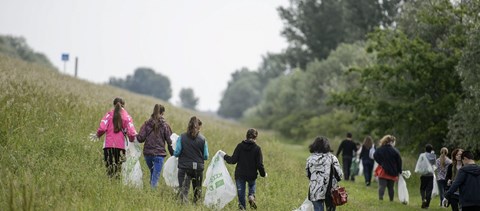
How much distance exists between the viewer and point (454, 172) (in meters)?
14.1

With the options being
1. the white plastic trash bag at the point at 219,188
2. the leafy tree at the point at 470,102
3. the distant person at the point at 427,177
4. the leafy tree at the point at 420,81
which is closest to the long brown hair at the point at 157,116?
the white plastic trash bag at the point at 219,188

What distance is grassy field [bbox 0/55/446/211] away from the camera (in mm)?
9984

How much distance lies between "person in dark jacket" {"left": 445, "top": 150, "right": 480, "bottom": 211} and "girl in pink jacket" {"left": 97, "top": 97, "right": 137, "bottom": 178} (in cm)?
639

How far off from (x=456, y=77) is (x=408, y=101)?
7.97 ft

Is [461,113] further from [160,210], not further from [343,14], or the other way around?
[343,14]

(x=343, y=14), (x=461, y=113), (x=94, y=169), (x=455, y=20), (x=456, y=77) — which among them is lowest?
(x=94, y=169)

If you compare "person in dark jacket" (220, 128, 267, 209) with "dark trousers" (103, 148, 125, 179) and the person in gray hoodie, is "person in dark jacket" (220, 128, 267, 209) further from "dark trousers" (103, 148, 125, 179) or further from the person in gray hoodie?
the person in gray hoodie

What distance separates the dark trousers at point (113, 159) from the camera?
12.4 metres

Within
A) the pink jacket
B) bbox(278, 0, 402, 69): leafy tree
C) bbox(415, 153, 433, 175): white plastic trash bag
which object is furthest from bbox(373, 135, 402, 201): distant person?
bbox(278, 0, 402, 69): leafy tree

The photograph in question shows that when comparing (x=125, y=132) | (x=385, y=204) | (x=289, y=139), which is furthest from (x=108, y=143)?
(x=289, y=139)

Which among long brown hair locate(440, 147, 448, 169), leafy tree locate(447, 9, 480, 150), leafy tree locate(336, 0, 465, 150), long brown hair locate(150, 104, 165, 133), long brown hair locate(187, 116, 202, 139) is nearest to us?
long brown hair locate(187, 116, 202, 139)

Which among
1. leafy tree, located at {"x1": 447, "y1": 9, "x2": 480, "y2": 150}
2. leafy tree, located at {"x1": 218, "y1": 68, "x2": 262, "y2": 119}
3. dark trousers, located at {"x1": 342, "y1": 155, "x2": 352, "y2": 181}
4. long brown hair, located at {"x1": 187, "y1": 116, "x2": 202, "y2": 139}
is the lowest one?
dark trousers, located at {"x1": 342, "y1": 155, "x2": 352, "y2": 181}

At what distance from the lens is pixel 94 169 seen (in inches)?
480

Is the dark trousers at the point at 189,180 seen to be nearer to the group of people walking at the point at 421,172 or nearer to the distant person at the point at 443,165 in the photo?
the group of people walking at the point at 421,172
